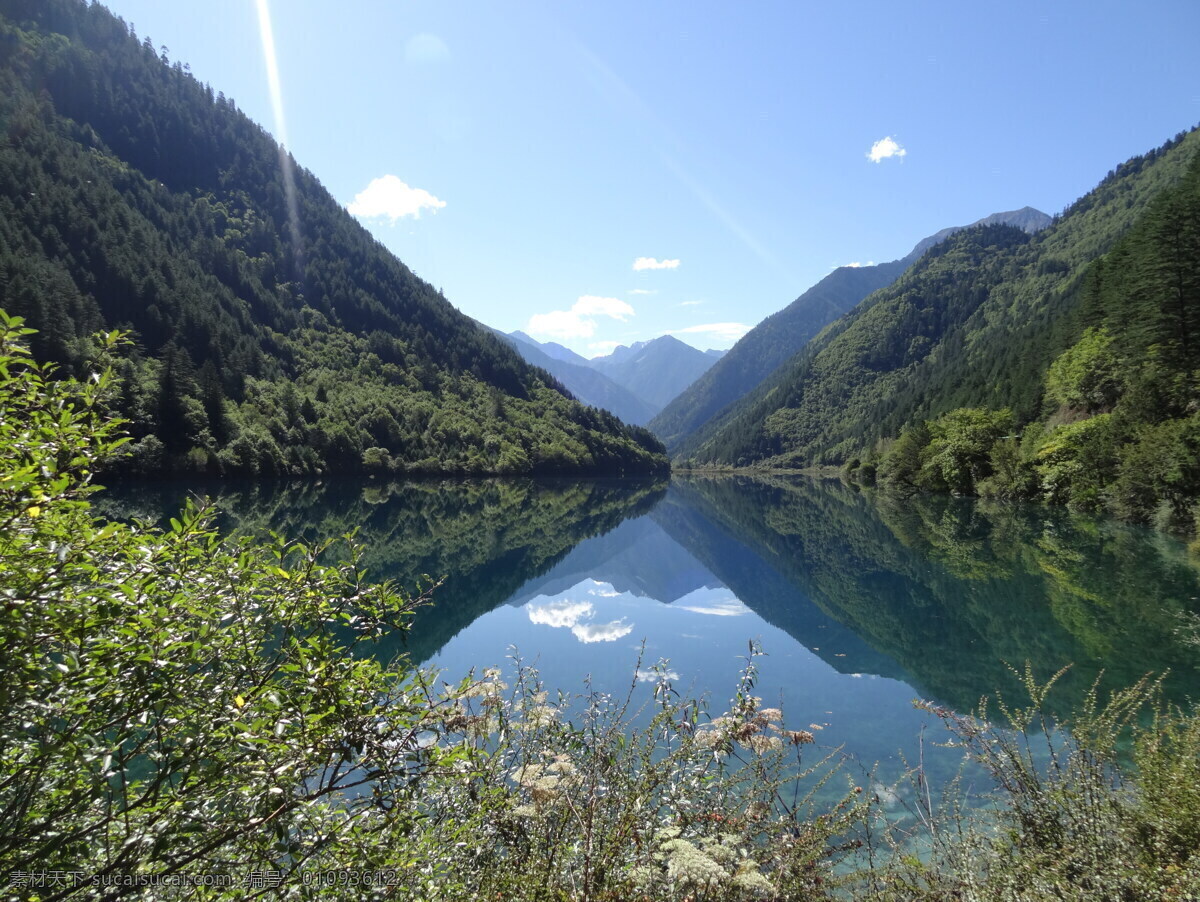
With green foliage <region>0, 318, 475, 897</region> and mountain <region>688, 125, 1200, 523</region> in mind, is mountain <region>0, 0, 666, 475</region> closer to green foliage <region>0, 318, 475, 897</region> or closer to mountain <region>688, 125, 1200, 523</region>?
green foliage <region>0, 318, 475, 897</region>

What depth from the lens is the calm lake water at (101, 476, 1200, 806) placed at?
1327cm

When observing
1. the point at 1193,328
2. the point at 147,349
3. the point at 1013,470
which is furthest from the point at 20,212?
the point at 1193,328

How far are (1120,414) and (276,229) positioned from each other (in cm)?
16613

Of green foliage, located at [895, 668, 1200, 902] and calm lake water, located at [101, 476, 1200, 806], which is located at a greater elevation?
green foliage, located at [895, 668, 1200, 902]

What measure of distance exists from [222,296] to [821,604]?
123 metres

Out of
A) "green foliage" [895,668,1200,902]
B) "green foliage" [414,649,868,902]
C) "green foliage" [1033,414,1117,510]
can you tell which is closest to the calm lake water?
"green foliage" [414,649,868,902]

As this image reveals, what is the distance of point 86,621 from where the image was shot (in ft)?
7.05

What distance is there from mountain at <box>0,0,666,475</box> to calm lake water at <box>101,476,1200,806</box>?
121ft

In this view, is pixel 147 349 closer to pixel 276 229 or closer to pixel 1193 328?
pixel 276 229

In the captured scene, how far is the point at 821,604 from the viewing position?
23.2m

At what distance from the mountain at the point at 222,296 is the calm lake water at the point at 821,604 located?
36772 mm

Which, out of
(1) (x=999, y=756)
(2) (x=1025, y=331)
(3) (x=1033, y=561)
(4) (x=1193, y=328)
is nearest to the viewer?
(1) (x=999, y=756)

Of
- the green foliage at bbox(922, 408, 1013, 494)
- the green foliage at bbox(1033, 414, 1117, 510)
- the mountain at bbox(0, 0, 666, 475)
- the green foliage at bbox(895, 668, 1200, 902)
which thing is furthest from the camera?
the mountain at bbox(0, 0, 666, 475)

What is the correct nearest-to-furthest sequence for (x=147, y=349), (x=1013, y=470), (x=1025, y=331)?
(x=1013, y=470)
(x=147, y=349)
(x=1025, y=331)
